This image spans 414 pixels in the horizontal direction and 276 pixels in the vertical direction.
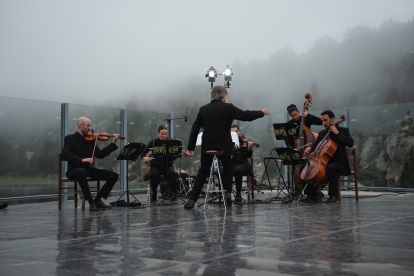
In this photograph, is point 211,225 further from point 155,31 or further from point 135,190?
point 155,31

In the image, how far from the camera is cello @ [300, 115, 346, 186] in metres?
A: 5.69

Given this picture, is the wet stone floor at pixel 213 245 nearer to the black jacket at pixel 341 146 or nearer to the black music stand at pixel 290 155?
the black music stand at pixel 290 155

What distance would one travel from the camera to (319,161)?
5.75m

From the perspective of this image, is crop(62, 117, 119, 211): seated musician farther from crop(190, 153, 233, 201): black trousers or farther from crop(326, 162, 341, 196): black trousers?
crop(326, 162, 341, 196): black trousers

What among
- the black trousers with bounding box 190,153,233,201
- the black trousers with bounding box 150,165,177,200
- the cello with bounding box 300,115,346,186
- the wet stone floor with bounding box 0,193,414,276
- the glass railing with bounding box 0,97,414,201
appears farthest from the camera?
the glass railing with bounding box 0,97,414,201

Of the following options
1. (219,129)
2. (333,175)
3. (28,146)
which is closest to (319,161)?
(333,175)

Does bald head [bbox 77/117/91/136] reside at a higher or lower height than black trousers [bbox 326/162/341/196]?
higher

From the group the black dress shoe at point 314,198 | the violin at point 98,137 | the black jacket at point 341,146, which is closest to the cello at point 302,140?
the black jacket at point 341,146

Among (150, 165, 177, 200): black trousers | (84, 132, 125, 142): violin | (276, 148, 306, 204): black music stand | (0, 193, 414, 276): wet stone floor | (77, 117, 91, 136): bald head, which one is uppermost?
(77, 117, 91, 136): bald head

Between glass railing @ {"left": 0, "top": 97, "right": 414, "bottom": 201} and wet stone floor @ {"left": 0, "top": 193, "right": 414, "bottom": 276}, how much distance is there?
117 inches

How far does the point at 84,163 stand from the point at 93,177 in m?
0.25

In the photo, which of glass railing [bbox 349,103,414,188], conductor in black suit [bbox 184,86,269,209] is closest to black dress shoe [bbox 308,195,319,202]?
conductor in black suit [bbox 184,86,269,209]

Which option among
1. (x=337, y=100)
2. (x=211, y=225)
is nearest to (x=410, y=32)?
(x=337, y=100)

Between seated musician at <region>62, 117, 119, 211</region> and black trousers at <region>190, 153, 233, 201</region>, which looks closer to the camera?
black trousers at <region>190, 153, 233, 201</region>
